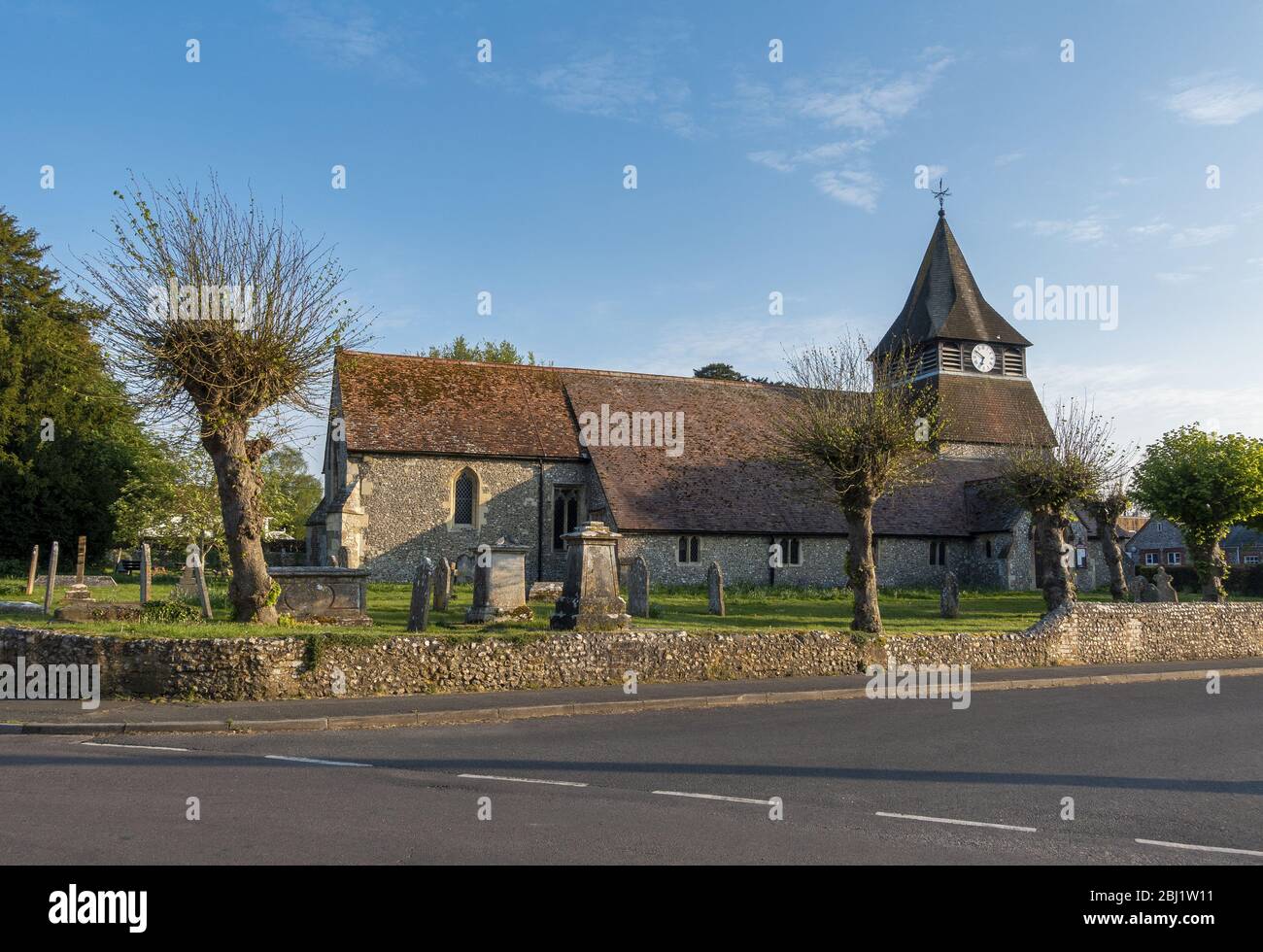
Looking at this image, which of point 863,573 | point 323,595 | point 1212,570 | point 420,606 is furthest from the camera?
point 1212,570

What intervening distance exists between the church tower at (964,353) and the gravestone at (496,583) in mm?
25975

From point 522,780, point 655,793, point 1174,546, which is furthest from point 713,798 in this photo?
point 1174,546

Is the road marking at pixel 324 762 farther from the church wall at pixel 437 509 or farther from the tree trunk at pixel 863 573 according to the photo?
the church wall at pixel 437 509

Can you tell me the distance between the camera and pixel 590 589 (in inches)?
698

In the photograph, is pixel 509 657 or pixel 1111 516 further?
pixel 1111 516

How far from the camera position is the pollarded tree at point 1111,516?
2983 cm

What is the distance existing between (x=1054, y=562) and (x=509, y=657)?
16.4 m

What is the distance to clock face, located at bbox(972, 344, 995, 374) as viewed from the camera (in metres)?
Answer: 44.8

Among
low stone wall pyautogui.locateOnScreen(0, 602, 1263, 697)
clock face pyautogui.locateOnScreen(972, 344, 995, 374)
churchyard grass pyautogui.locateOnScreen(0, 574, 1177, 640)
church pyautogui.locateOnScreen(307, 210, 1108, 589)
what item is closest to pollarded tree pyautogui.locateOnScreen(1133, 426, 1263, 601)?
churchyard grass pyautogui.locateOnScreen(0, 574, 1177, 640)

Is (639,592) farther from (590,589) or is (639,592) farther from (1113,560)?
(1113,560)

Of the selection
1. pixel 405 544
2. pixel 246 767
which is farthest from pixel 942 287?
pixel 246 767

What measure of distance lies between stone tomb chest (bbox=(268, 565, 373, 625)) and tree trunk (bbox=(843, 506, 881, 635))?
977 centimetres

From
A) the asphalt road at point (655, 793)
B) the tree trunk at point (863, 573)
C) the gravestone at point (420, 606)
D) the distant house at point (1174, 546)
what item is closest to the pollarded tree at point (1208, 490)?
the tree trunk at point (863, 573)

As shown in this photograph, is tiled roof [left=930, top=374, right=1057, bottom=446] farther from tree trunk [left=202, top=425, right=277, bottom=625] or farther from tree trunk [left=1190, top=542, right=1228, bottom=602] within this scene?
tree trunk [left=202, top=425, right=277, bottom=625]
